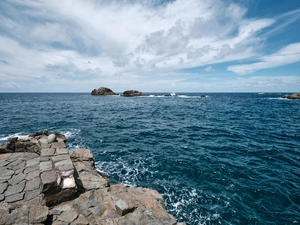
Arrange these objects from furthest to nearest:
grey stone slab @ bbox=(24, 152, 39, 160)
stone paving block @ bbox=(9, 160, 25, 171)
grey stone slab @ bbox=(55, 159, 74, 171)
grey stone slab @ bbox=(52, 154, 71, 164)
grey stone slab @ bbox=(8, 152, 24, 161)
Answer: grey stone slab @ bbox=(24, 152, 39, 160), grey stone slab @ bbox=(8, 152, 24, 161), stone paving block @ bbox=(9, 160, 25, 171), grey stone slab @ bbox=(52, 154, 71, 164), grey stone slab @ bbox=(55, 159, 74, 171)

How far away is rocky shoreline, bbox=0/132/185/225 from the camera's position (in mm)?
5283

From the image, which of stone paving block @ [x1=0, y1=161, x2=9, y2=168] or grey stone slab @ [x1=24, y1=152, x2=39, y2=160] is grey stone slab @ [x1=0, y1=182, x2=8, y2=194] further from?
grey stone slab @ [x1=24, y1=152, x2=39, y2=160]

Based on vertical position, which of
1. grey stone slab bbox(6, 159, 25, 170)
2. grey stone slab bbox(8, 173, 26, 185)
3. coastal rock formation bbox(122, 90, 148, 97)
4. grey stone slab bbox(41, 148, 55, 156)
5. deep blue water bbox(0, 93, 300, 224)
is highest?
grey stone slab bbox(41, 148, 55, 156)

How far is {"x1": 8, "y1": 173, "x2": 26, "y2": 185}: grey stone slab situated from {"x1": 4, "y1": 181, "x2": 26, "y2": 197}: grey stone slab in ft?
0.82

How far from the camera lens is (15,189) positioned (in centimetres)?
640

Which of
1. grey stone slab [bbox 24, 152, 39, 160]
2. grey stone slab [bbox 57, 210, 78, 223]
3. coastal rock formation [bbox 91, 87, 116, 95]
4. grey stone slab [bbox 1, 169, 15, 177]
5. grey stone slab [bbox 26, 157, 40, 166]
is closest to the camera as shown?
grey stone slab [bbox 57, 210, 78, 223]

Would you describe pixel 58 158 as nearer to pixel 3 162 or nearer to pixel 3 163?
pixel 3 163

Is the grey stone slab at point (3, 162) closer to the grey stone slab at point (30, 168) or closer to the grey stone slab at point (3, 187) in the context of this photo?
the grey stone slab at point (30, 168)

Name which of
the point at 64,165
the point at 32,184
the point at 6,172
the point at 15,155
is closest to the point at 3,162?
the point at 15,155

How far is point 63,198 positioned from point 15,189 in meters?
2.08

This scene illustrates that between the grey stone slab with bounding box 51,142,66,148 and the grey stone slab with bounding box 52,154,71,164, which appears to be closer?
the grey stone slab with bounding box 52,154,71,164

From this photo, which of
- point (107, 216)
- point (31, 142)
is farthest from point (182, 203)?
point (31, 142)

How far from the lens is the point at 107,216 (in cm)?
541

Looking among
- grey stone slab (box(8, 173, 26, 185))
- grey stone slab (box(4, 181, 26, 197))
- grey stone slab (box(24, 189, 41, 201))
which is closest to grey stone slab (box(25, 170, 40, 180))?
grey stone slab (box(8, 173, 26, 185))
